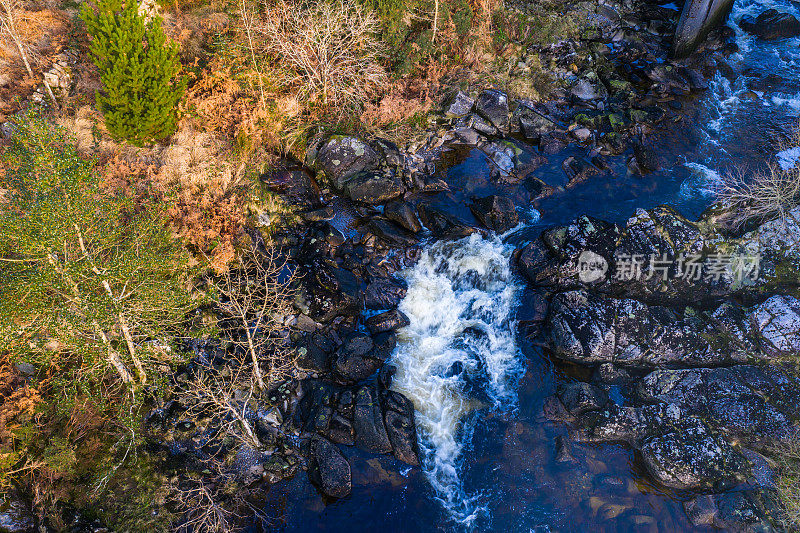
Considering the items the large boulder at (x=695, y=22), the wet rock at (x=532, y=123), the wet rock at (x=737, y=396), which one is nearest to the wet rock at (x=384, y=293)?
the wet rock at (x=737, y=396)

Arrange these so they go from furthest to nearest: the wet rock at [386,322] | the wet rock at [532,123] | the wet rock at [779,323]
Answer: the wet rock at [532,123] → the wet rock at [386,322] → the wet rock at [779,323]

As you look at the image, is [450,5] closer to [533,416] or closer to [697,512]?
[533,416]

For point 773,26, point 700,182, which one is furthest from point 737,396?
point 773,26

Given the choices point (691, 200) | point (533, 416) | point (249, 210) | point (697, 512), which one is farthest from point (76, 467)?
point (691, 200)

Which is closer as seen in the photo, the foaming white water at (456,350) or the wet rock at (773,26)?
the foaming white water at (456,350)

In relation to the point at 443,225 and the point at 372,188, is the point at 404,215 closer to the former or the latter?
the point at 443,225

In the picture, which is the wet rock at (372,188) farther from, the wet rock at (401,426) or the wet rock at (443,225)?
the wet rock at (401,426)
